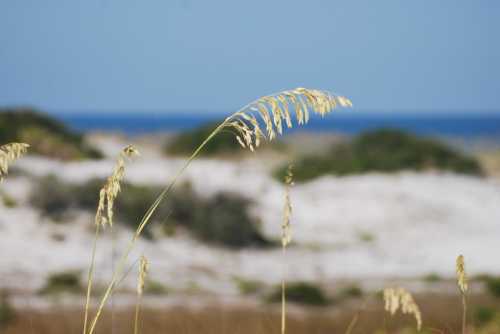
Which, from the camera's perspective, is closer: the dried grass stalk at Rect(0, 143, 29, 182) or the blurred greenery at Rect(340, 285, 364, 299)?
the dried grass stalk at Rect(0, 143, 29, 182)

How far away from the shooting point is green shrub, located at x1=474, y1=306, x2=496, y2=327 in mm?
7008

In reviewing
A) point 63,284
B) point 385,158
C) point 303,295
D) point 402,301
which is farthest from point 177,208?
point 402,301

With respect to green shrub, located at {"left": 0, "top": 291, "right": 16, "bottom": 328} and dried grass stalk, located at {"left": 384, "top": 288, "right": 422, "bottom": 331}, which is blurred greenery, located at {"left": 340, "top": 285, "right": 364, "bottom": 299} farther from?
dried grass stalk, located at {"left": 384, "top": 288, "right": 422, "bottom": 331}

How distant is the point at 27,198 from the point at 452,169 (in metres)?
13.0

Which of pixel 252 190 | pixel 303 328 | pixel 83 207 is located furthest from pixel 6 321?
pixel 252 190

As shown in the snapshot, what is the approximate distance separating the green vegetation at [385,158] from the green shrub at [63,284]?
37.2 feet

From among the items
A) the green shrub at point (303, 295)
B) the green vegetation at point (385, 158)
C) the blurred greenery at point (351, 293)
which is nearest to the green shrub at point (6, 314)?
the green shrub at point (303, 295)

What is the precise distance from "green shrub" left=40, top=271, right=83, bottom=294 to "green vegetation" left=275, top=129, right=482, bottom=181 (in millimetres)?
11342

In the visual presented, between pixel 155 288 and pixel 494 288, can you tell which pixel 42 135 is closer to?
pixel 155 288

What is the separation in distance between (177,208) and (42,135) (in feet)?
24.7

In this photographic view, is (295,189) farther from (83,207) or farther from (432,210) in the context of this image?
(83,207)

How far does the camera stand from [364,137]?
26359 millimetres

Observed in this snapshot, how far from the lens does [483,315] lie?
23.9 feet

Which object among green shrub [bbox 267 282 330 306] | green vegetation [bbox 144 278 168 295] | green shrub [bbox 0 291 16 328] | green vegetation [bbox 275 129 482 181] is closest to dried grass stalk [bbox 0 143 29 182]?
green shrub [bbox 0 291 16 328]
